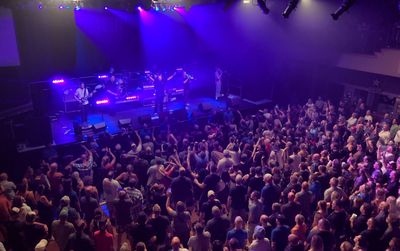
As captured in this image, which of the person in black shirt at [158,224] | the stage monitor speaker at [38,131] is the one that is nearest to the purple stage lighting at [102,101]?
the stage monitor speaker at [38,131]

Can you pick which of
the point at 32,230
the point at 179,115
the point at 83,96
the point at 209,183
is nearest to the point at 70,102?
the point at 83,96

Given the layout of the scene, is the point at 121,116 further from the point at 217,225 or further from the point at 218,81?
the point at 217,225

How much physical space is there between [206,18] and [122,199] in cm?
1167

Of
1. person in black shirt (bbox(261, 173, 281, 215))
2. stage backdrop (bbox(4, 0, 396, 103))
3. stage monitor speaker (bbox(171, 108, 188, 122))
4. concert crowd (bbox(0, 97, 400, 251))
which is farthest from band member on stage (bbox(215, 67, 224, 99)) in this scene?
person in black shirt (bbox(261, 173, 281, 215))

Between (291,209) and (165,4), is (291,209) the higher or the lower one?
the lower one

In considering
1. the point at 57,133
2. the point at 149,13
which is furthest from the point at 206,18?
the point at 57,133

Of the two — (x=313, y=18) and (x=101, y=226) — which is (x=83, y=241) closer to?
(x=101, y=226)

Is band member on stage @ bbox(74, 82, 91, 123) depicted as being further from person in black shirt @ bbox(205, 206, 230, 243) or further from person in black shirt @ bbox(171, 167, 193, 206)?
person in black shirt @ bbox(205, 206, 230, 243)

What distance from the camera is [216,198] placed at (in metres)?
6.38

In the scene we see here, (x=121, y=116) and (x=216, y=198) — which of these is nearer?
(x=216, y=198)

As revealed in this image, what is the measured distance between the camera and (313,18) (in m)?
13.5

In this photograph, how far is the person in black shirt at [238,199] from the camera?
5.99 m

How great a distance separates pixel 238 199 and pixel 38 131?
20.1ft

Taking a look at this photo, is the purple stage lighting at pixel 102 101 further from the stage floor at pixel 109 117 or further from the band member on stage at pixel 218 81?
the band member on stage at pixel 218 81
